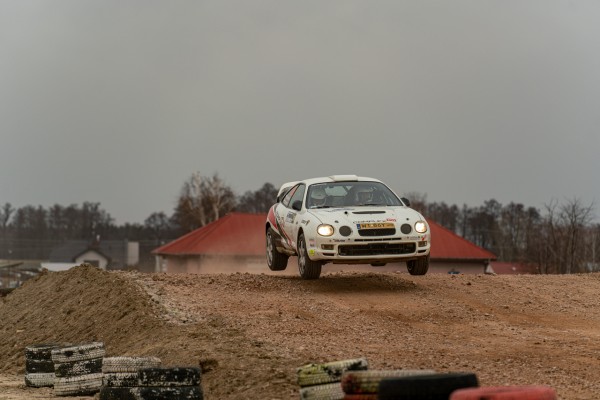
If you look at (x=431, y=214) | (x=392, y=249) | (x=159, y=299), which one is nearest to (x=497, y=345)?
(x=392, y=249)

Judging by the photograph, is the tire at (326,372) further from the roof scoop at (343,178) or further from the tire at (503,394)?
the roof scoop at (343,178)

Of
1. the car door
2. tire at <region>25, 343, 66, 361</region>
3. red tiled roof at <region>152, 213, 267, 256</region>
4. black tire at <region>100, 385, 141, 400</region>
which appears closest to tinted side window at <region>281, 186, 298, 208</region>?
the car door

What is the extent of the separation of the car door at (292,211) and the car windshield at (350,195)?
0.24m

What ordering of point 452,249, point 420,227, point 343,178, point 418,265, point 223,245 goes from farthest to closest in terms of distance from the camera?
point 452,249 → point 223,245 → point 343,178 → point 418,265 → point 420,227

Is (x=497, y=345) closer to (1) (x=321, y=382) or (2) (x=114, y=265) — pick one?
(1) (x=321, y=382)

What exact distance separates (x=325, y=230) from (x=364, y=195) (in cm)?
180

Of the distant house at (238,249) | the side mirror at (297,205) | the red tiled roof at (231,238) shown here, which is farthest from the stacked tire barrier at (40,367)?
the red tiled roof at (231,238)

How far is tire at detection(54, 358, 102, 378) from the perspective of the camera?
11.9 metres

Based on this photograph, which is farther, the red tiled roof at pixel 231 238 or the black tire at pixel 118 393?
the red tiled roof at pixel 231 238

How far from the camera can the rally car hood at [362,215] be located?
15219 millimetres

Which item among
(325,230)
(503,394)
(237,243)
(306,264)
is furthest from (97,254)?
(503,394)

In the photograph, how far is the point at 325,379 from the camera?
8.14 meters

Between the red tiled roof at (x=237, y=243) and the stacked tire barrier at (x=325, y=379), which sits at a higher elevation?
the red tiled roof at (x=237, y=243)

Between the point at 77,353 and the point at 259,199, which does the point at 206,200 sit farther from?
the point at 77,353
